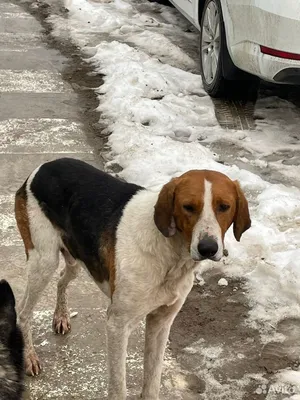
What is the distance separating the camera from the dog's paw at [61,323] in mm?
4363

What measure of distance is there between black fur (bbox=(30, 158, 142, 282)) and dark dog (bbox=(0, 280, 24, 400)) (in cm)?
108

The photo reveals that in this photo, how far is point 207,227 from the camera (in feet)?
9.98

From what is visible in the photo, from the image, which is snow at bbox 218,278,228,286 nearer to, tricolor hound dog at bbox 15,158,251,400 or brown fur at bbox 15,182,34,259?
tricolor hound dog at bbox 15,158,251,400

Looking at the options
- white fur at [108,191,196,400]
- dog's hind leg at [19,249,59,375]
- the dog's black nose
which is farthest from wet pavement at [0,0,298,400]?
the dog's black nose

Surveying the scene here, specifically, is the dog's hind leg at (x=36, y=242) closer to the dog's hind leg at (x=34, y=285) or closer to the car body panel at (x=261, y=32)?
the dog's hind leg at (x=34, y=285)

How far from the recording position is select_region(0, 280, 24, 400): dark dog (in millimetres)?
2205

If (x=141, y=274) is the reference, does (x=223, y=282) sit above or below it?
below

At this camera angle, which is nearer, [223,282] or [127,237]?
[127,237]

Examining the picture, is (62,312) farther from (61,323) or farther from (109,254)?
(109,254)

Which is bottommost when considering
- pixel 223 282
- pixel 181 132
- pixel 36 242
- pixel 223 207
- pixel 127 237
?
pixel 181 132

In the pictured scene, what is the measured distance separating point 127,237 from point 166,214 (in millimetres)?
301

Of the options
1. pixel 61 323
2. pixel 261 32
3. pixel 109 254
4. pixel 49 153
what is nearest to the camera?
pixel 109 254

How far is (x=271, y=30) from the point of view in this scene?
6387 mm

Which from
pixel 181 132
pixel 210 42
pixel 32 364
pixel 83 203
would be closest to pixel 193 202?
pixel 83 203
